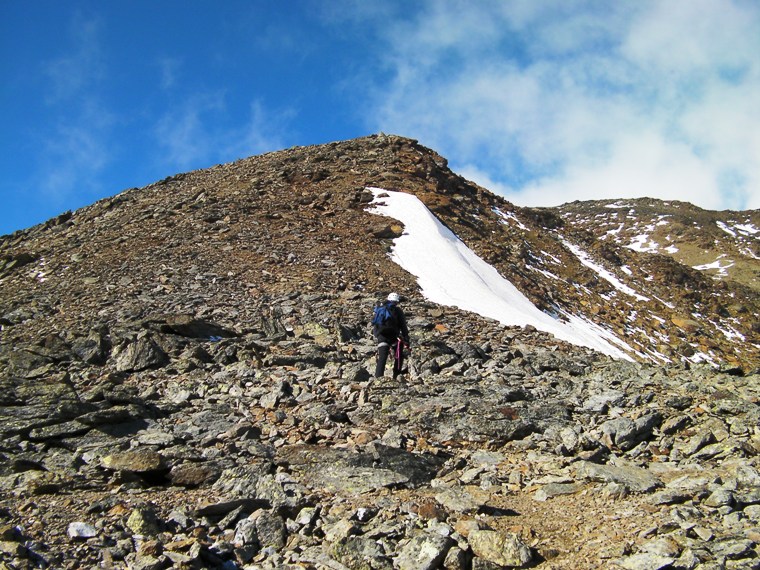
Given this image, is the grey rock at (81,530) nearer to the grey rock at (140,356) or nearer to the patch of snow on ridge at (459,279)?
the grey rock at (140,356)

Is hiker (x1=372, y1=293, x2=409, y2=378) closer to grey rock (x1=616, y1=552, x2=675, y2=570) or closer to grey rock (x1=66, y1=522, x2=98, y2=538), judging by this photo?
grey rock (x1=66, y1=522, x2=98, y2=538)

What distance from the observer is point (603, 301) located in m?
31.9

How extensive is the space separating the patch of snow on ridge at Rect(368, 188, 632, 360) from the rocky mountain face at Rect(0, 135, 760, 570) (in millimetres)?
1276


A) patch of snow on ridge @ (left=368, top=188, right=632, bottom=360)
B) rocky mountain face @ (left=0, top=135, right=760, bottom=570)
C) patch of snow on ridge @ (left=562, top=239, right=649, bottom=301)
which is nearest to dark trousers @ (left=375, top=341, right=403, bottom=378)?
rocky mountain face @ (left=0, top=135, right=760, bottom=570)

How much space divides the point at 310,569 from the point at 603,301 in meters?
29.6

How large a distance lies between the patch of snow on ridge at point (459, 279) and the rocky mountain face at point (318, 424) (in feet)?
4.19

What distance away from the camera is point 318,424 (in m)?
10.2

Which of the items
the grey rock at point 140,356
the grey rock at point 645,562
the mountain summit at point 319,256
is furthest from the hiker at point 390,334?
the grey rock at point 645,562

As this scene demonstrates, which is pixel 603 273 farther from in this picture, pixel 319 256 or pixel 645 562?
pixel 645 562

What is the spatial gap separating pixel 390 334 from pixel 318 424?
3844 mm

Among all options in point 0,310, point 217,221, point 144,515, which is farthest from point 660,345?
point 0,310

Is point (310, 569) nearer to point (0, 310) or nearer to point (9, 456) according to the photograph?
point (9, 456)

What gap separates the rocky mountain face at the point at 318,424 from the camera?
19.9ft

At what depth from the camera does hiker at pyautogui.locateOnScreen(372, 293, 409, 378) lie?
13.3m
